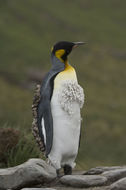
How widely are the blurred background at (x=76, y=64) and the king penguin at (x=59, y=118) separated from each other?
0.90m

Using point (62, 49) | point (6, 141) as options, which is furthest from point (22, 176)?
point (62, 49)

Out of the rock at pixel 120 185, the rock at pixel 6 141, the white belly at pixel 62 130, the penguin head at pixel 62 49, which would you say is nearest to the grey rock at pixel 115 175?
the rock at pixel 120 185

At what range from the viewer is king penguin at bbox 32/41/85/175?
6250mm

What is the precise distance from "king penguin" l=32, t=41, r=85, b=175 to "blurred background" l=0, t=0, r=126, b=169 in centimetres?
90

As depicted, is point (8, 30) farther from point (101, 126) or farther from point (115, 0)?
point (101, 126)

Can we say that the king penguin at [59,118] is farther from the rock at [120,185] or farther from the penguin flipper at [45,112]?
the rock at [120,185]

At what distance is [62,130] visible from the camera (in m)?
6.24

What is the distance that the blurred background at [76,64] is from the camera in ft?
64.0

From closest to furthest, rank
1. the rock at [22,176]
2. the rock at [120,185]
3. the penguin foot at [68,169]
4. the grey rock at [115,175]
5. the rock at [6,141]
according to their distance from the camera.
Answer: the rock at [120,185] < the rock at [22,176] < the grey rock at [115,175] < the penguin foot at [68,169] < the rock at [6,141]

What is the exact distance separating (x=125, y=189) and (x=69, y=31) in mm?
47322

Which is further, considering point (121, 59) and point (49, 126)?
point (121, 59)

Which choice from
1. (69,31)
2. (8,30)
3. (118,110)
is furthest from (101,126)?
(69,31)

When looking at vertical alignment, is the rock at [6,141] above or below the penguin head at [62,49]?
below

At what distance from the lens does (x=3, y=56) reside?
143 feet
